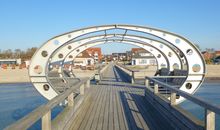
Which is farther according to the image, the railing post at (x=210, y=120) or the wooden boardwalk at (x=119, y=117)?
the wooden boardwalk at (x=119, y=117)

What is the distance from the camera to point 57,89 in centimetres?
1673

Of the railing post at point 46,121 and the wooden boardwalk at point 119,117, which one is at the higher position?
the railing post at point 46,121

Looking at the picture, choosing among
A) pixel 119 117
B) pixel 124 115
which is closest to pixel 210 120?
pixel 119 117

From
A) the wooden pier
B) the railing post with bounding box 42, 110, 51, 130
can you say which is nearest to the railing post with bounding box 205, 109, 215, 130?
the wooden pier

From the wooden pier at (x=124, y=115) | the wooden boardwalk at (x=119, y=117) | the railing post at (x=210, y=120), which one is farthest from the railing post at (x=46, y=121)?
the railing post at (x=210, y=120)

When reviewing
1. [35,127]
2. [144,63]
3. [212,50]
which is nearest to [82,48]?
[35,127]

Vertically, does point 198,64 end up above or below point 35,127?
above

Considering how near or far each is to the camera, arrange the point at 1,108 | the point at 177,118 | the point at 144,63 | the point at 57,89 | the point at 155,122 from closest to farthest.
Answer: the point at 177,118
the point at 155,122
the point at 57,89
the point at 1,108
the point at 144,63

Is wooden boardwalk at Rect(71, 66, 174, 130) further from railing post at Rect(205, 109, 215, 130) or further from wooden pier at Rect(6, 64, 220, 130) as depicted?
railing post at Rect(205, 109, 215, 130)

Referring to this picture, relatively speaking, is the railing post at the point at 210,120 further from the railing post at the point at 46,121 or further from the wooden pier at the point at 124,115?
the railing post at the point at 46,121

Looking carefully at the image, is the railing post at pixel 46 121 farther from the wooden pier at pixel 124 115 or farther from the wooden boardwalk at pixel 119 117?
the wooden boardwalk at pixel 119 117

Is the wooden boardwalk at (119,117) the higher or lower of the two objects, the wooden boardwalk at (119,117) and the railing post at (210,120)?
the lower

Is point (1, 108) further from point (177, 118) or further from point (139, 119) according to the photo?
point (177, 118)

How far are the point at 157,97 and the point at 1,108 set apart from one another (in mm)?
11181
